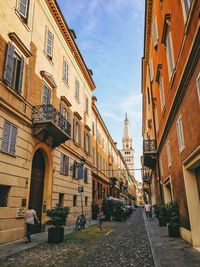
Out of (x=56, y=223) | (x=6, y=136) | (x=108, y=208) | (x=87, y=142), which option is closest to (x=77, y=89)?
(x=87, y=142)

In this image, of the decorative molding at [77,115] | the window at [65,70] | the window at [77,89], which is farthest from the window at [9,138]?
the window at [77,89]

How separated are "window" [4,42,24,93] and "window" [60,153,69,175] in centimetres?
682

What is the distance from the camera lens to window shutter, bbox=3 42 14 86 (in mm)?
11177

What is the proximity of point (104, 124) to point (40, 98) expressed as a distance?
24.7 meters

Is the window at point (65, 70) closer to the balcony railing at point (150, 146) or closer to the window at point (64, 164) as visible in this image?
the window at point (64, 164)

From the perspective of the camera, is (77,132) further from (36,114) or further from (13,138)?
(13,138)

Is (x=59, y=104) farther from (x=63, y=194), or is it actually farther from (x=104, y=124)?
(x=104, y=124)

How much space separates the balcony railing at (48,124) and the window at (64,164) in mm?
2117

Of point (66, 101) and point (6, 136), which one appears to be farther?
point (66, 101)

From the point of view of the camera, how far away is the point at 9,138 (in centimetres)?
1120

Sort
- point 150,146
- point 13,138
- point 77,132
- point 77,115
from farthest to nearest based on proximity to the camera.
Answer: point 150,146 → point 77,132 → point 77,115 → point 13,138

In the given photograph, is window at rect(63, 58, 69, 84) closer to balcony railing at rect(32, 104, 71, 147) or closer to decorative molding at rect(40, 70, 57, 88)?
decorative molding at rect(40, 70, 57, 88)

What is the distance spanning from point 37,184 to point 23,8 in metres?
10.3

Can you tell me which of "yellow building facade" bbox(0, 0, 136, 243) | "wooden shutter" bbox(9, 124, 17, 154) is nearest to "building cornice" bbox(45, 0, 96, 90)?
"yellow building facade" bbox(0, 0, 136, 243)
